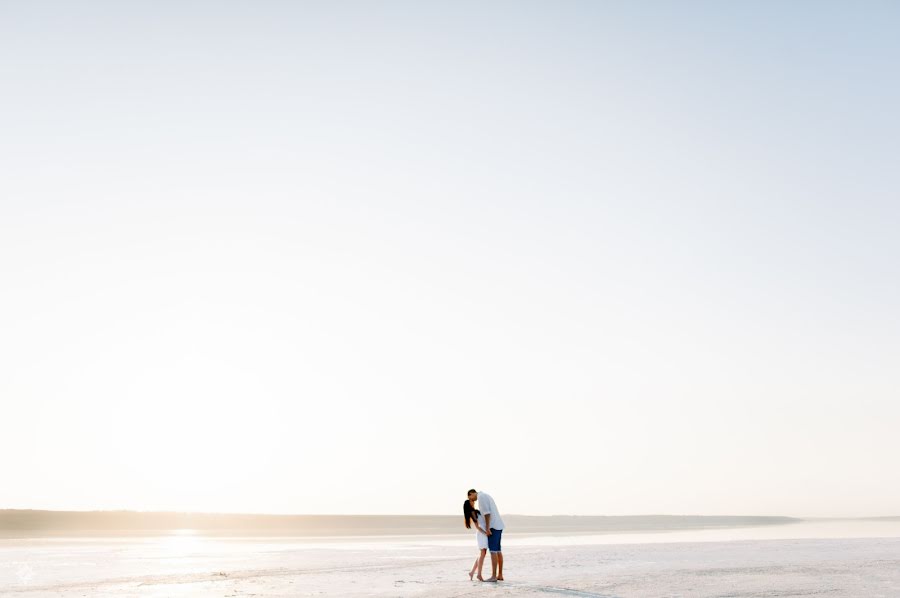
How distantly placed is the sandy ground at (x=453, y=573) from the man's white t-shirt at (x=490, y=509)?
1.50m

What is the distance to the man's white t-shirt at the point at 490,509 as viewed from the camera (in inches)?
952

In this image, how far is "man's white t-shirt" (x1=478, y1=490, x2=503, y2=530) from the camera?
24.2 metres

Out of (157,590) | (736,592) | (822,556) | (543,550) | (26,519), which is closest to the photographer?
(736,592)

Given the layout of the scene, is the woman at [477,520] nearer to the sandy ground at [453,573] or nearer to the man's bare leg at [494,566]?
the man's bare leg at [494,566]

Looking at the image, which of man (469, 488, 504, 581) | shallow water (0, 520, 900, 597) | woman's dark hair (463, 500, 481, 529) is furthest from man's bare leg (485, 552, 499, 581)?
woman's dark hair (463, 500, 481, 529)

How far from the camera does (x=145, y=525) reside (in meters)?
84.4

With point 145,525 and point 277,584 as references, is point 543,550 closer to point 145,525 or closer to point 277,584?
Answer: point 277,584

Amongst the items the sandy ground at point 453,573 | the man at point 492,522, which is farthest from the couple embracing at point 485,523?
the sandy ground at point 453,573

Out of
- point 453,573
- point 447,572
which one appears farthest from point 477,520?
point 447,572

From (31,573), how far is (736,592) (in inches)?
802

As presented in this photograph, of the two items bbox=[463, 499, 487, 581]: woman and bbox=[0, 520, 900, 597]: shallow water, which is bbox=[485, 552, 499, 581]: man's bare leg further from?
bbox=[0, 520, 900, 597]: shallow water

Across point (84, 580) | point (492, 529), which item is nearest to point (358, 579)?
point (492, 529)

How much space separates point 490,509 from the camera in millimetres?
24188

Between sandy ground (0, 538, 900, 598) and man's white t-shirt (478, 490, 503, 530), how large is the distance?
4.91 feet
